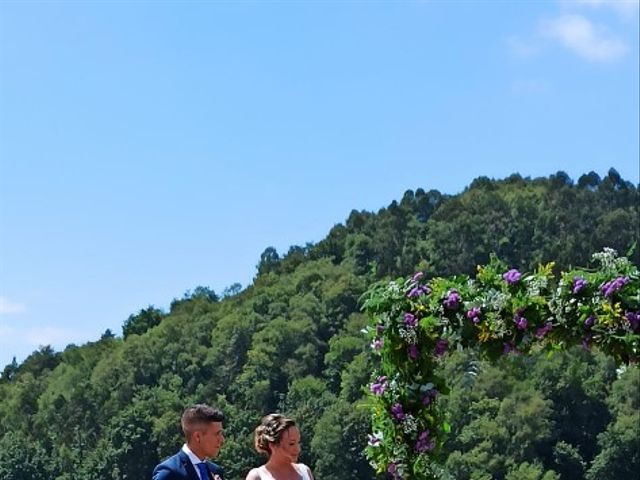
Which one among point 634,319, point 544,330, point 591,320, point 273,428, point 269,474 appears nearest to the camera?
point 273,428

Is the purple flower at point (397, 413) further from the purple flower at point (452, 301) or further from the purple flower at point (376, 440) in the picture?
the purple flower at point (452, 301)

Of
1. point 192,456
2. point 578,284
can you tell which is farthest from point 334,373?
point 192,456

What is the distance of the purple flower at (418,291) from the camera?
39.2 feet

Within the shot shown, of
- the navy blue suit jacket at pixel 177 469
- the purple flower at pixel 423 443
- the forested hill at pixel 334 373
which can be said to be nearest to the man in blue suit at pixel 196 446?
the navy blue suit jacket at pixel 177 469

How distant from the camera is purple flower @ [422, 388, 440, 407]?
39.2 feet

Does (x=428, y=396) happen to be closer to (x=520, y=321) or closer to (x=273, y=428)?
(x=520, y=321)

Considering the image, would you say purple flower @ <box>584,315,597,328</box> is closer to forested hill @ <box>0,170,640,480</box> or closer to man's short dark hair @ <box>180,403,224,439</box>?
man's short dark hair @ <box>180,403,224,439</box>

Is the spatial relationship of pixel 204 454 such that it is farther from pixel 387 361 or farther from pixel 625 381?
pixel 625 381

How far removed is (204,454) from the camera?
824cm

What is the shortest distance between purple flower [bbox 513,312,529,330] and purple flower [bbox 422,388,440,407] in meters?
0.93

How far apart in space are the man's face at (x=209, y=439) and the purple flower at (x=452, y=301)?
3.97 m

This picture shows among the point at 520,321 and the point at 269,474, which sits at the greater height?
the point at 520,321

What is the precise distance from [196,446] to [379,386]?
13.1ft

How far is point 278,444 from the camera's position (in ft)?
29.7
